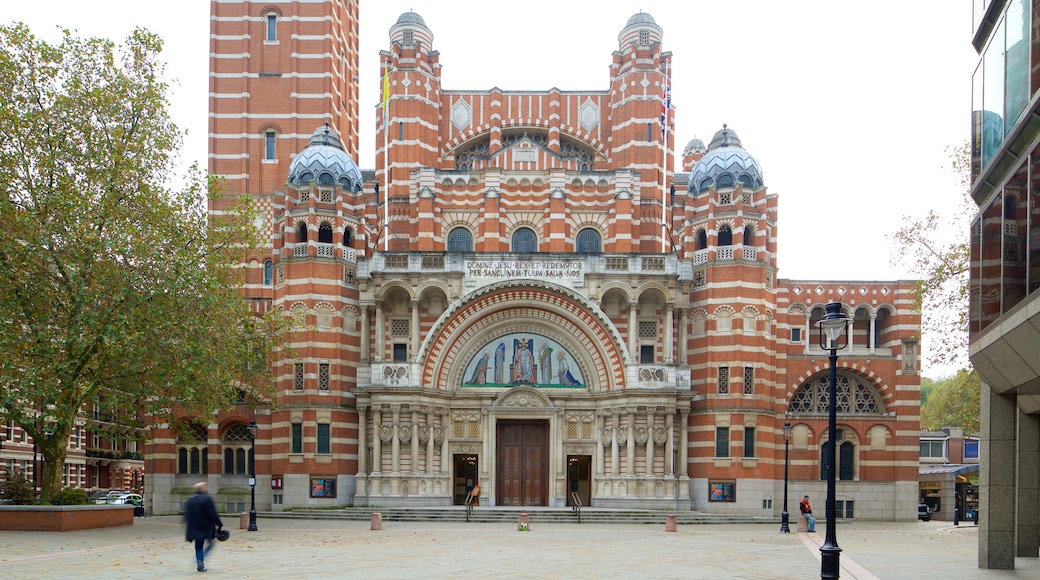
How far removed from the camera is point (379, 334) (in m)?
47.2

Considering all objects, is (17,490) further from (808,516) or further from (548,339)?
(808,516)

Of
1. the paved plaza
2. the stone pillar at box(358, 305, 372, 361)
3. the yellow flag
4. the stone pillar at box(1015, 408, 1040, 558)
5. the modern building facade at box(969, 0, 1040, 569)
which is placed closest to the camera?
the modern building facade at box(969, 0, 1040, 569)

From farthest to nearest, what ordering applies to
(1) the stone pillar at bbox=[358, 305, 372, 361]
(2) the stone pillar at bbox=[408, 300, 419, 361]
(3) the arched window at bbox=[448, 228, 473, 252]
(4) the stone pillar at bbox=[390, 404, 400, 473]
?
(3) the arched window at bbox=[448, 228, 473, 252] → (1) the stone pillar at bbox=[358, 305, 372, 361] → (2) the stone pillar at bbox=[408, 300, 419, 361] → (4) the stone pillar at bbox=[390, 404, 400, 473]

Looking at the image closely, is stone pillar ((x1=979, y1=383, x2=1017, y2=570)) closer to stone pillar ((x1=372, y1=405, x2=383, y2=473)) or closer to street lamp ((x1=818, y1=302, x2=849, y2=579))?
street lamp ((x1=818, y1=302, x2=849, y2=579))

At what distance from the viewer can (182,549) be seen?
26.1m

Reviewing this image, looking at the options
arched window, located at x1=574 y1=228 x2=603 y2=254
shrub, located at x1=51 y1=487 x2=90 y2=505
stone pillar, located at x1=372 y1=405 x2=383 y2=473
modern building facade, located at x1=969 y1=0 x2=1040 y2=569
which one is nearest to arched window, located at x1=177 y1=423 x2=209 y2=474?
stone pillar, located at x1=372 y1=405 x2=383 y2=473

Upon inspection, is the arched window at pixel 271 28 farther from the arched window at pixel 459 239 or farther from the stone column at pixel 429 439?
the stone column at pixel 429 439

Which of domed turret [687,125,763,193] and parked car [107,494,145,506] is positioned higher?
domed turret [687,125,763,193]

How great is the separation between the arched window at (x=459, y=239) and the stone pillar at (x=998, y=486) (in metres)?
29.9

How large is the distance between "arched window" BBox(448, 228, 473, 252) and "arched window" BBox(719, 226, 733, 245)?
1163cm

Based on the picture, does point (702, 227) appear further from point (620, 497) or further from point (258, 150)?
point (258, 150)

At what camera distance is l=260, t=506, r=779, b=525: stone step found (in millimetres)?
41969

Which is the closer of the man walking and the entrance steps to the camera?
the man walking

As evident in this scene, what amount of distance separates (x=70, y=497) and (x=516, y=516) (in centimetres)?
1703
